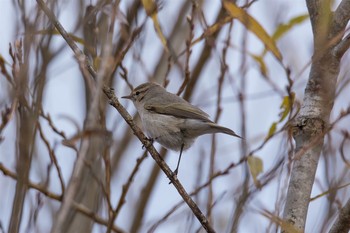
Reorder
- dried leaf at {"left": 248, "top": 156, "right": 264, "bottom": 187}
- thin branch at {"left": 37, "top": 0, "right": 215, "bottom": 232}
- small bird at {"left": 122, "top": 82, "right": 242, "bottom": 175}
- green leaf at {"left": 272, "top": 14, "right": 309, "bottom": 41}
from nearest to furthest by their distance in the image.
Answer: thin branch at {"left": 37, "top": 0, "right": 215, "bottom": 232}
dried leaf at {"left": 248, "top": 156, "right": 264, "bottom": 187}
green leaf at {"left": 272, "top": 14, "right": 309, "bottom": 41}
small bird at {"left": 122, "top": 82, "right": 242, "bottom": 175}

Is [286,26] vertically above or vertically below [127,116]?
above

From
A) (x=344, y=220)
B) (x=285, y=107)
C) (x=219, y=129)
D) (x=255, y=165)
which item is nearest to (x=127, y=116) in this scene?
(x=255, y=165)

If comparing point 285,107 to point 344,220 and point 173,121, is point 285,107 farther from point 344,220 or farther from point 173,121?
point 173,121

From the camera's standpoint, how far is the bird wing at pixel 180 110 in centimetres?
436

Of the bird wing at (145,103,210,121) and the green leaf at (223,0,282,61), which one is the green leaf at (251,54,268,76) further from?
the bird wing at (145,103,210,121)

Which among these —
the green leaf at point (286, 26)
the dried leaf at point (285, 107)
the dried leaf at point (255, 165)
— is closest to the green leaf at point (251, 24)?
the dried leaf at point (285, 107)

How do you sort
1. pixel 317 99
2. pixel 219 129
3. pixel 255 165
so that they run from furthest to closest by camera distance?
1. pixel 219 129
2. pixel 255 165
3. pixel 317 99

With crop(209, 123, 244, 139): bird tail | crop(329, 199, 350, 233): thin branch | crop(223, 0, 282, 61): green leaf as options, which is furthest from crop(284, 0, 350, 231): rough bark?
crop(209, 123, 244, 139): bird tail

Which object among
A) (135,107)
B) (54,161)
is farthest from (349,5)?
(135,107)

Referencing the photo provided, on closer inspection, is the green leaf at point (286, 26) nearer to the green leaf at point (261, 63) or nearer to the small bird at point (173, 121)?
the green leaf at point (261, 63)

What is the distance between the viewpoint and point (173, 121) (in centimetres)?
452

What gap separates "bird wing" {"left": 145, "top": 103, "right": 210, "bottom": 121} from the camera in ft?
14.3

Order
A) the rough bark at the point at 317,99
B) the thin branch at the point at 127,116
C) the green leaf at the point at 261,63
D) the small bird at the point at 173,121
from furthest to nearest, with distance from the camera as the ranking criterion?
1. the small bird at the point at 173,121
2. the green leaf at the point at 261,63
3. the thin branch at the point at 127,116
4. the rough bark at the point at 317,99

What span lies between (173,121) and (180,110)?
11 centimetres
